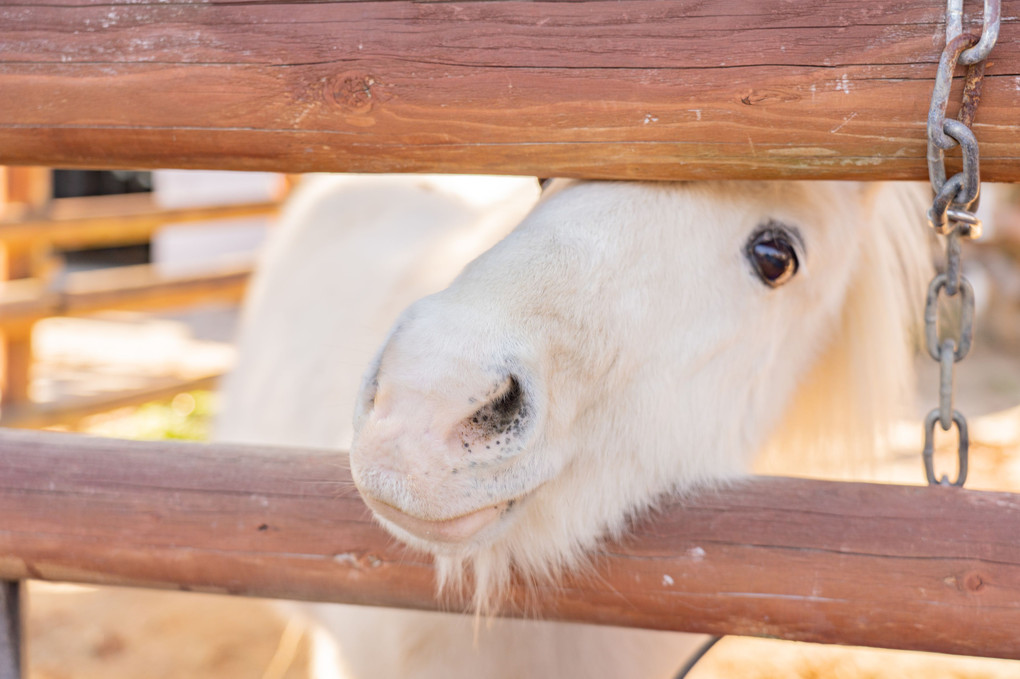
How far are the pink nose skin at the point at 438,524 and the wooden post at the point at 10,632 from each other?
69cm

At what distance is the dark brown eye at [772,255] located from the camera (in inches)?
49.3

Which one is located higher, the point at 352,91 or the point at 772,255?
the point at 352,91

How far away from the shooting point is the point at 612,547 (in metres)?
1.12

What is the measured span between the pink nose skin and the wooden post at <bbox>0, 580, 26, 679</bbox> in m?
0.69

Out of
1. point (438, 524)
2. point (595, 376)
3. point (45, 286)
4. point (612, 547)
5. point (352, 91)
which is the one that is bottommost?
point (45, 286)

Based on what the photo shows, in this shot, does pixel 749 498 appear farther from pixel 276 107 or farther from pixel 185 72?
pixel 185 72

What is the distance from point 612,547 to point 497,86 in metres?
0.63

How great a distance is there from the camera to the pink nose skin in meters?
0.91

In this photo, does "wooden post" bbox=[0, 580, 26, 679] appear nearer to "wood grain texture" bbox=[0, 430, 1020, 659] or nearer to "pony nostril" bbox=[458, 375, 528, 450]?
"wood grain texture" bbox=[0, 430, 1020, 659]

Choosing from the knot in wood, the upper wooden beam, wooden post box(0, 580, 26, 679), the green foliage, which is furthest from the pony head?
the green foliage

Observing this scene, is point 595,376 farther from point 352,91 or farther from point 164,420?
point 164,420

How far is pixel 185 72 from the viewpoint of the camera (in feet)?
3.44

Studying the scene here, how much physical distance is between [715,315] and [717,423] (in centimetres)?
20

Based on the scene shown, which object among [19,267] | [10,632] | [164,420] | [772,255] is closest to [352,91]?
[772,255]
